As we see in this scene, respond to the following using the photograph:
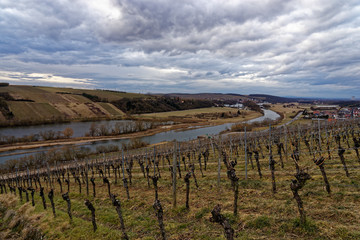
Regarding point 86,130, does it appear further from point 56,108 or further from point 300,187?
point 300,187

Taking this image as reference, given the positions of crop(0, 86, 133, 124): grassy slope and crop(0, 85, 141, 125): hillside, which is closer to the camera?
crop(0, 85, 141, 125): hillside

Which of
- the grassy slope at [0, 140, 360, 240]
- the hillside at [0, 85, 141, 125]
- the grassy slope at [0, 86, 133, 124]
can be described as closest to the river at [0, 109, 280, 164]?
the hillside at [0, 85, 141, 125]

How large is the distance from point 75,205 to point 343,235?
13560 mm

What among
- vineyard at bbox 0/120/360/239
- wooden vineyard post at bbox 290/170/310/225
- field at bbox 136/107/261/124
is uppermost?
wooden vineyard post at bbox 290/170/310/225

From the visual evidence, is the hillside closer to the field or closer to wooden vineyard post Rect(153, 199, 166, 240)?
the field

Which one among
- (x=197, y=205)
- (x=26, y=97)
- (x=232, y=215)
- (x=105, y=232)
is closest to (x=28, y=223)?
(x=105, y=232)

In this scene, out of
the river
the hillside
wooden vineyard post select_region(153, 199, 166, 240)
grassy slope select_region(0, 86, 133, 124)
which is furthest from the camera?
grassy slope select_region(0, 86, 133, 124)

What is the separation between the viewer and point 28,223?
10305 millimetres

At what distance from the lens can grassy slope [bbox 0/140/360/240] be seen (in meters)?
6.16

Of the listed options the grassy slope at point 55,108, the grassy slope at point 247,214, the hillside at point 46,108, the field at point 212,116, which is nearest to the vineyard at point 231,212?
the grassy slope at point 247,214

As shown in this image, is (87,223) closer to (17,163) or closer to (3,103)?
(17,163)

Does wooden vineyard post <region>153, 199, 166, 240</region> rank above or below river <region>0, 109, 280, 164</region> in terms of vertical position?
above

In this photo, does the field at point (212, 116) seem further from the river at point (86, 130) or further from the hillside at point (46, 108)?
the river at point (86, 130)

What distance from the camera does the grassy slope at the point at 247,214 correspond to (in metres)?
6.16
